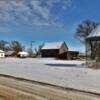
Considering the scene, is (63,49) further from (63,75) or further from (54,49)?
(63,75)

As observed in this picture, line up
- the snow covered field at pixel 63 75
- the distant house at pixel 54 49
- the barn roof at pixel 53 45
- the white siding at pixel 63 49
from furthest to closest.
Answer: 1. the barn roof at pixel 53 45
2. the white siding at pixel 63 49
3. the distant house at pixel 54 49
4. the snow covered field at pixel 63 75

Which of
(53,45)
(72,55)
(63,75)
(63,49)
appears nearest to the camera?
(63,75)

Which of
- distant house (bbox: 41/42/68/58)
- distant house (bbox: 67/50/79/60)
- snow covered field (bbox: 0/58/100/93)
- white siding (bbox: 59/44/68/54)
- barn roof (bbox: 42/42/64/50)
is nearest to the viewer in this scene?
snow covered field (bbox: 0/58/100/93)

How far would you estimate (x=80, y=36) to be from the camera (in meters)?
83.1

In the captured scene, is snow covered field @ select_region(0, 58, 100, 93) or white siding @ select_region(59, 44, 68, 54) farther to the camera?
white siding @ select_region(59, 44, 68, 54)

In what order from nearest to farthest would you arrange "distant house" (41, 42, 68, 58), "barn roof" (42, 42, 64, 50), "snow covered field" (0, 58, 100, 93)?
1. "snow covered field" (0, 58, 100, 93)
2. "distant house" (41, 42, 68, 58)
3. "barn roof" (42, 42, 64, 50)

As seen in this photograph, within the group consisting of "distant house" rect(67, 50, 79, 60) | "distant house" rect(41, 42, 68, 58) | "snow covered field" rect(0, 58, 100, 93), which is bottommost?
"snow covered field" rect(0, 58, 100, 93)

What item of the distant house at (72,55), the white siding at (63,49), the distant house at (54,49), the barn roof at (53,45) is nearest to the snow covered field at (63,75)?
the distant house at (72,55)

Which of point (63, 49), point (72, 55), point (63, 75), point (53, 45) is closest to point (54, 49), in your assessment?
point (53, 45)

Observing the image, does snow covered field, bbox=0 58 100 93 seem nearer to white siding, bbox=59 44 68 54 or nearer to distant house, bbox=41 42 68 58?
distant house, bbox=41 42 68 58

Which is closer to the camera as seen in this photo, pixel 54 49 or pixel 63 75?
pixel 63 75

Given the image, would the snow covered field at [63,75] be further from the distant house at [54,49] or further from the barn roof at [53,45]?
the barn roof at [53,45]

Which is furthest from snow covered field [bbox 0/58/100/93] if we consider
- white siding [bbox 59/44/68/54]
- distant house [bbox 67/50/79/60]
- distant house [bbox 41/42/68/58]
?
white siding [bbox 59/44/68/54]

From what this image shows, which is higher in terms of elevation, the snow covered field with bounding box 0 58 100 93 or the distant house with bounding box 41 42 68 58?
the distant house with bounding box 41 42 68 58
